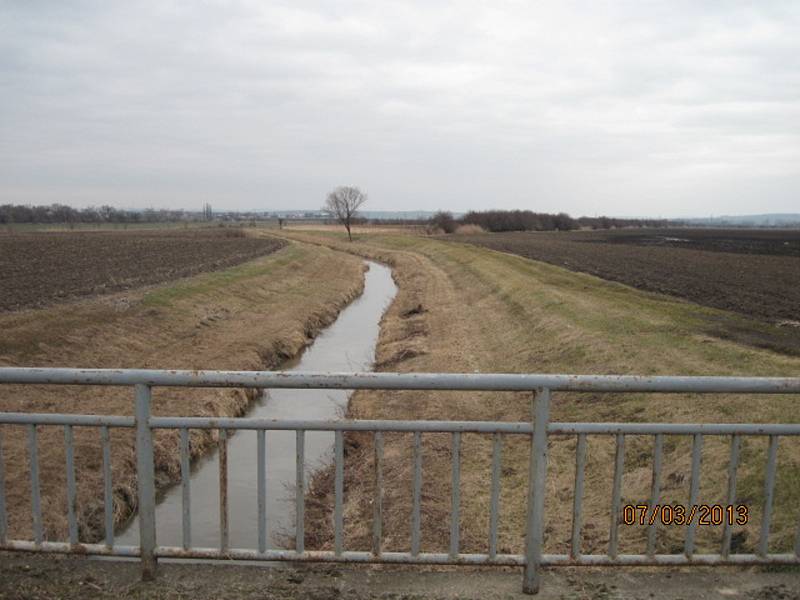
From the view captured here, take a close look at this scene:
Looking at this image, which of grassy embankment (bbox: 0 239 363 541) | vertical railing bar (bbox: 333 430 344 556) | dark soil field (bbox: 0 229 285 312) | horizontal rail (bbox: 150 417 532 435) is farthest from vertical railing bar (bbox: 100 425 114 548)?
dark soil field (bbox: 0 229 285 312)

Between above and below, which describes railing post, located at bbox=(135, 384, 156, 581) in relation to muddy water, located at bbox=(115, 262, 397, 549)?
above

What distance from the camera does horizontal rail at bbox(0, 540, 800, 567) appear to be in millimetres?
3805

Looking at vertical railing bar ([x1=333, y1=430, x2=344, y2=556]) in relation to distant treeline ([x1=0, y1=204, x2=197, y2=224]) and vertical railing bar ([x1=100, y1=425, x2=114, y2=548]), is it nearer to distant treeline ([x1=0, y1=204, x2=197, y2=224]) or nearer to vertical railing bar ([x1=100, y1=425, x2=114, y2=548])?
vertical railing bar ([x1=100, y1=425, x2=114, y2=548])

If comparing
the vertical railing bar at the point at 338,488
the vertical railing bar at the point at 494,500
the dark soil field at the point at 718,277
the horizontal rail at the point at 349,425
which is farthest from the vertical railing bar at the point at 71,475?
the dark soil field at the point at 718,277

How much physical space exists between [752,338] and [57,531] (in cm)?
1422

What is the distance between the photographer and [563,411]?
11.5m

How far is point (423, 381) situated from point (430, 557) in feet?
3.52

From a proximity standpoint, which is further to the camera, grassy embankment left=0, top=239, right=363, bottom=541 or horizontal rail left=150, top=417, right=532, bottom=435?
grassy embankment left=0, top=239, right=363, bottom=541

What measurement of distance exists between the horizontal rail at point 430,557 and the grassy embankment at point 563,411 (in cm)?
245

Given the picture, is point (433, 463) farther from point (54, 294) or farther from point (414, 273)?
point (414, 273)

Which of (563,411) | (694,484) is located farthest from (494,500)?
(563,411)

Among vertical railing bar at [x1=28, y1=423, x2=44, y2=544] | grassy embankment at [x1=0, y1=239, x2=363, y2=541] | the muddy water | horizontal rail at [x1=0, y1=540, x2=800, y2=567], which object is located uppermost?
vertical railing bar at [x1=28, y1=423, x2=44, y2=544]

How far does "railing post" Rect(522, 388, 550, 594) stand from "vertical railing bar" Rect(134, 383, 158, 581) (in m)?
2.15

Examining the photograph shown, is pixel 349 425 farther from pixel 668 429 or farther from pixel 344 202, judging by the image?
pixel 344 202
